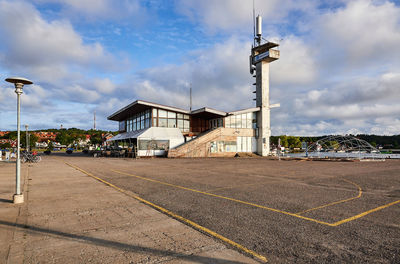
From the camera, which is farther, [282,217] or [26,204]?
[26,204]

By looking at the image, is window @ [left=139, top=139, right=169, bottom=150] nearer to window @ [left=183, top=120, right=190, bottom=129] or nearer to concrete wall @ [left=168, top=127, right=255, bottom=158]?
concrete wall @ [left=168, top=127, right=255, bottom=158]

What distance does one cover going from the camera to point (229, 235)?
4.56 m

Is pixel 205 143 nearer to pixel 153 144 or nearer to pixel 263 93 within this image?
pixel 153 144

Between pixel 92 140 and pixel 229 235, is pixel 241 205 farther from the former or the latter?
pixel 92 140

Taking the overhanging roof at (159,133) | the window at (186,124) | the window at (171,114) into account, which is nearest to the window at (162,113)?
the window at (171,114)

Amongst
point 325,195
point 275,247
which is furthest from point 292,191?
point 275,247

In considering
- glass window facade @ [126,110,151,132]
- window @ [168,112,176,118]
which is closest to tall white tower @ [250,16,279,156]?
window @ [168,112,176,118]

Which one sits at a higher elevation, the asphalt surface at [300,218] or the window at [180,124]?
the window at [180,124]

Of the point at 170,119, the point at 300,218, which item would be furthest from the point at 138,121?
the point at 300,218

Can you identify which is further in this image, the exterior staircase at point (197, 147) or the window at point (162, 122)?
the window at point (162, 122)

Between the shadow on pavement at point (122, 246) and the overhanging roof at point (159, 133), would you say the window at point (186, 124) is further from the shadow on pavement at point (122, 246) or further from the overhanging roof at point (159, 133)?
the shadow on pavement at point (122, 246)

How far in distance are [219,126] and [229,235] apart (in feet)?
126

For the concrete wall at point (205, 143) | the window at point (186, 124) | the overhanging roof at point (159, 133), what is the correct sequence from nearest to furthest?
the concrete wall at point (205, 143) < the overhanging roof at point (159, 133) < the window at point (186, 124)

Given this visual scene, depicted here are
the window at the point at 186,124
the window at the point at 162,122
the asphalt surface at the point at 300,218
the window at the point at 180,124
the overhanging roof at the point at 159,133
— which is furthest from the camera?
the window at the point at 186,124
